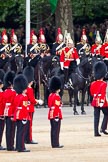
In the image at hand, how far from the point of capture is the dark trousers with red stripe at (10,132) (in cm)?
2195

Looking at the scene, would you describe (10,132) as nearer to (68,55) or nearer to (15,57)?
(68,55)

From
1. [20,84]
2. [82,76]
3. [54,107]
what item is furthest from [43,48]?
[20,84]

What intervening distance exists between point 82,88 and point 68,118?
102 inches

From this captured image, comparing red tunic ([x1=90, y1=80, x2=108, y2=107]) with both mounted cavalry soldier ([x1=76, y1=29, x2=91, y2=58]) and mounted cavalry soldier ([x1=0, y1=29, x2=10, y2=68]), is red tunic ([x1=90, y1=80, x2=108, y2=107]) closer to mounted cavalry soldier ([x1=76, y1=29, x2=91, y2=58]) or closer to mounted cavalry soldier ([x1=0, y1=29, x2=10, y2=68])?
mounted cavalry soldier ([x1=76, y1=29, x2=91, y2=58])

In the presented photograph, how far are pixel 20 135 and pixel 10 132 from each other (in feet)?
1.64

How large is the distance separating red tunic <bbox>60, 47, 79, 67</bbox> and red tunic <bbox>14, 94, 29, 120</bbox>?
35.1 feet

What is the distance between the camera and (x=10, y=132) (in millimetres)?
22094

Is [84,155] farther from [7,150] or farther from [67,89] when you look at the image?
[67,89]

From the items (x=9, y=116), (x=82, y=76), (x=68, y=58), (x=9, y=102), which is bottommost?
(x=9, y=116)

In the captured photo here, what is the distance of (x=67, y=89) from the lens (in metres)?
32.7

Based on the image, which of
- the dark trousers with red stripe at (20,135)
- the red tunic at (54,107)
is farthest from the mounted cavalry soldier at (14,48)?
the dark trousers with red stripe at (20,135)

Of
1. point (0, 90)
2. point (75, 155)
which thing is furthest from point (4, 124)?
point (75, 155)

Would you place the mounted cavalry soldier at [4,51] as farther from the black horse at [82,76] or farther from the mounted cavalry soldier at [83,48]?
the black horse at [82,76]

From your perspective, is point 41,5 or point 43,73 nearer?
point 43,73
